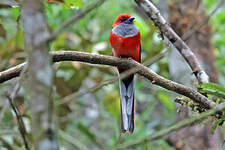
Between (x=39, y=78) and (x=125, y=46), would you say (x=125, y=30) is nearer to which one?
(x=125, y=46)

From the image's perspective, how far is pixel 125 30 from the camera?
386 centimetres

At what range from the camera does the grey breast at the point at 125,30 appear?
3805 millimetres

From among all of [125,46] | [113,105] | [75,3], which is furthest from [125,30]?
[113,105]

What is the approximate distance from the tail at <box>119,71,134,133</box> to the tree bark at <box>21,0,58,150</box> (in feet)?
6.05

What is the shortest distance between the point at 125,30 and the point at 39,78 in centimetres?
269

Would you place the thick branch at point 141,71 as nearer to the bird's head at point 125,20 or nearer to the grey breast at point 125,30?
the grey breast at point 125,30

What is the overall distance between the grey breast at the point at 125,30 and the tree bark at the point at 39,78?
8.20 ft

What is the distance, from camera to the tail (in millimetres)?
3088

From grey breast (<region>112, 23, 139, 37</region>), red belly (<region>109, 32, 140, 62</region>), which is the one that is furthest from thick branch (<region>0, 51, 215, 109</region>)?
grey breast (<region>112, 23, 139, 37</region>)

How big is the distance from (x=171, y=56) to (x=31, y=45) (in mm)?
3938

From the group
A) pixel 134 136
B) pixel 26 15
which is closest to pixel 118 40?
pixel 134 136

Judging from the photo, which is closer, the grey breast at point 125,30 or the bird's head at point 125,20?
the grey breast at point 125,30

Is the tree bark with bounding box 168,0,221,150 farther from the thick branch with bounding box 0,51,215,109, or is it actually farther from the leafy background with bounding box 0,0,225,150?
the thick branch with bounding box 0,51,215,109

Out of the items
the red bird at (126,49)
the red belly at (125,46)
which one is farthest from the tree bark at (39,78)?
the red belly at (125,46)
